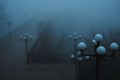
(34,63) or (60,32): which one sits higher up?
(60,32)

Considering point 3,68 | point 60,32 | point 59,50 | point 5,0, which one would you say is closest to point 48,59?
point 59,50

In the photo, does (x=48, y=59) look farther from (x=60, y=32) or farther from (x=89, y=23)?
(x=89, y=23)

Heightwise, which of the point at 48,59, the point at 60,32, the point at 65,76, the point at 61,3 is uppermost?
the point at 61,3

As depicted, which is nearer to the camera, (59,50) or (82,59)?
(82,59)

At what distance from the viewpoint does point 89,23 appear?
6.67 metres

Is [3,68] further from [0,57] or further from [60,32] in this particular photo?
[60,32]

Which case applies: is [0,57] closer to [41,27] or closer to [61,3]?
[41,27]

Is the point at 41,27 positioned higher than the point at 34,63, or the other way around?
the point at 41,27

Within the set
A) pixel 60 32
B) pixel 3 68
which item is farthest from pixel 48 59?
pixel 3 68

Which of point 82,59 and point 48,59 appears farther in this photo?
point 48,59

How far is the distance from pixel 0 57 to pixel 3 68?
314mm

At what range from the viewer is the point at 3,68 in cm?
653

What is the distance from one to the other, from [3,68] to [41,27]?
153 cm

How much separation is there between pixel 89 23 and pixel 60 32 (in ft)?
2.76
